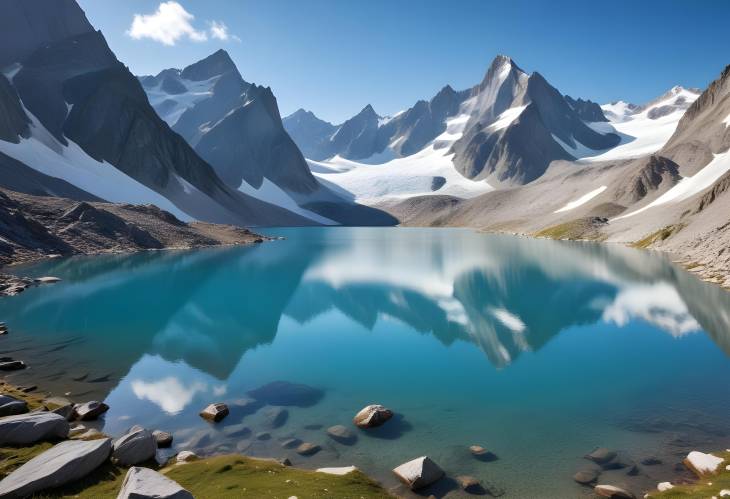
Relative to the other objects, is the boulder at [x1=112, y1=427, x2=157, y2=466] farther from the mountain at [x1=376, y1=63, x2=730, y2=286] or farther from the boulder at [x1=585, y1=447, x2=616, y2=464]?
the mountain at [x1=376, y1=63, x2=730, y2=286]

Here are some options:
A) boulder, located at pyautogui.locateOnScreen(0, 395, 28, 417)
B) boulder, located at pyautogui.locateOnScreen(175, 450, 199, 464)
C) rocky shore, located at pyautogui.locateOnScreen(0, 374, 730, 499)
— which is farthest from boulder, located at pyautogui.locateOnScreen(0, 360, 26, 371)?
boulder, located at pyautogui.locateOnScreen(175, 450, 199, 464)

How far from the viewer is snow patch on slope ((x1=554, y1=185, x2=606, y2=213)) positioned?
467 ft

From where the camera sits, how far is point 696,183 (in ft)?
339

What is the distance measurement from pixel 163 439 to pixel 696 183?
119 m

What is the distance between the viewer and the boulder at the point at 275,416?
624 inches

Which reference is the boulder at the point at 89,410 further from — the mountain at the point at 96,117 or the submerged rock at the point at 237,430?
the mountain at the point at 96,117

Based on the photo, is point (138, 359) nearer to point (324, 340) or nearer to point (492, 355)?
point (324, 340)

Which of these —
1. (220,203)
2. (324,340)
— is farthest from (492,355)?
(220,203)

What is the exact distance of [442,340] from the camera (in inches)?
1081

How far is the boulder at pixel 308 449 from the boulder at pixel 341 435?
76cm

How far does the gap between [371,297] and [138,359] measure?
70.1 feet

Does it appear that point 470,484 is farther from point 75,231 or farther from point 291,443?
point 75,231

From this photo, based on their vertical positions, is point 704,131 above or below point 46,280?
above

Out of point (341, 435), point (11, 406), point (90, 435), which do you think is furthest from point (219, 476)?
point (11, 406)
